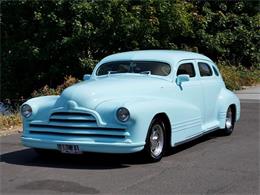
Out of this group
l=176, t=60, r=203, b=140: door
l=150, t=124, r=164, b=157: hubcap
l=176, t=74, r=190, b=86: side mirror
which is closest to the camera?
l=150, t=124, r=164, b=157: hubcap

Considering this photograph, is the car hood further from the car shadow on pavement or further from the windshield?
the car shadow on pavement

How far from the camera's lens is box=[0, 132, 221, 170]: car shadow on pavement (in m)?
7.84

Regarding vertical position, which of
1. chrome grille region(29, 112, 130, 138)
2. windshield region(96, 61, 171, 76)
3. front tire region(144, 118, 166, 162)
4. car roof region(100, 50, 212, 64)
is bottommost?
front tire region(144, 118, 166, 162)

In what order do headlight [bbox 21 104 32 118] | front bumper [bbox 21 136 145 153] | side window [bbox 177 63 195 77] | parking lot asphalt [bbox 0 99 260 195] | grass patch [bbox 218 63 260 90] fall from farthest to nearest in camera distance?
grass patch [bbox 218 63 260 90] → side window [bbox 177 63 195 77] → headlight [bbox 21 104 32 118] → front bumper [bbox 21 136 145 153] → parking lot asphalt [bbox 0 99 260 195]

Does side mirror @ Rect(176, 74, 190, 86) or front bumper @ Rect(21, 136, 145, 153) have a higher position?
side mirror @ Rect(176, 74, 190, 86)

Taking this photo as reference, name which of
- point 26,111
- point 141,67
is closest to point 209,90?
point 141,67

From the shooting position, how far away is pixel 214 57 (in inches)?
1008

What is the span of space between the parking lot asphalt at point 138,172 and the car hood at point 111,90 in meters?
0.87

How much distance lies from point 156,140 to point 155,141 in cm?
3

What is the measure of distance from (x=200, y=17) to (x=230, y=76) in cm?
323

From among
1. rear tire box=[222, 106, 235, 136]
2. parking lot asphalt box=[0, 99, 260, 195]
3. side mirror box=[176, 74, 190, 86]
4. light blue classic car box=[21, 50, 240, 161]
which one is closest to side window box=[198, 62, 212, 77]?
light blue classic car box=[21, 50, 240, 161]

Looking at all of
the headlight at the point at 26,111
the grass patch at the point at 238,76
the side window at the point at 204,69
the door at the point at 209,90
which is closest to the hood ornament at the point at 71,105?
the headlight at the point at 26,111

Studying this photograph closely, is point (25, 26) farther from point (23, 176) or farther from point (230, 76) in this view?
point (23, 176)

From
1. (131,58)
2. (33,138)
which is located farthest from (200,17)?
(33,138)
